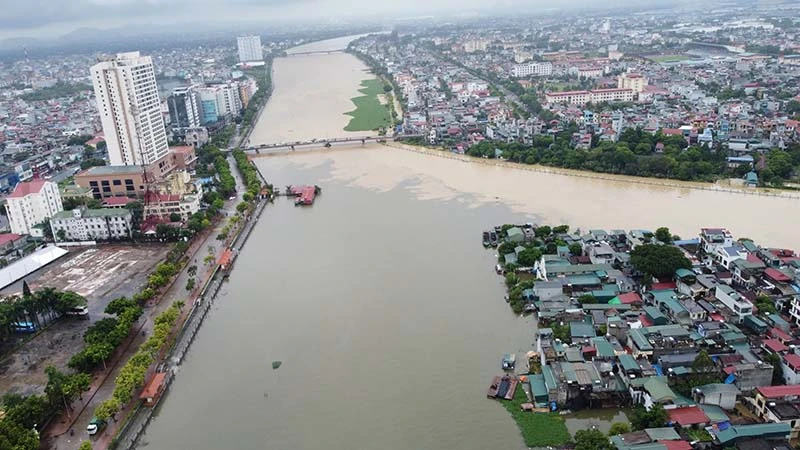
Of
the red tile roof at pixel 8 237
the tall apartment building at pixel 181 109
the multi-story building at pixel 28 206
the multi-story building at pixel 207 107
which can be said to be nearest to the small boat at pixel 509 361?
the red tile roof at pixel 8 237

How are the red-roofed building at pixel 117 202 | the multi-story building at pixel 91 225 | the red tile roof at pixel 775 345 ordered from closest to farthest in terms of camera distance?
1. the red tile roof at pixel 775 345
2. the multi-story building at pixel 91 225
3. the red-roofed building at pixel 117 202

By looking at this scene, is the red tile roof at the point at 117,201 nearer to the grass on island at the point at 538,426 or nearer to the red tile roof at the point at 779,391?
the grass on island at the point at 538,426

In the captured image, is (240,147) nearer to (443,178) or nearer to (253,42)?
(443,178)

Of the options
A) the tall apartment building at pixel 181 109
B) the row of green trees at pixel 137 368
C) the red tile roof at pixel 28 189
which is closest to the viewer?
the row of green trees at pixel 137 368

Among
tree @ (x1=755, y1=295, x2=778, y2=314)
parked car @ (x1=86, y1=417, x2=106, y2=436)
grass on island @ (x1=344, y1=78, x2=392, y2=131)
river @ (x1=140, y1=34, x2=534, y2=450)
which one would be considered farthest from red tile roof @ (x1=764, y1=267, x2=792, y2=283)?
grass on island @ (x1=344, y1=78, x2=392, y2=131)

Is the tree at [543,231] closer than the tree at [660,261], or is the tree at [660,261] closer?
the tree at [660,261]
